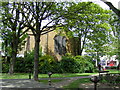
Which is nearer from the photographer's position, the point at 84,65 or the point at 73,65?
the point at 73,65

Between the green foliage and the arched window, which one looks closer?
the green foliage

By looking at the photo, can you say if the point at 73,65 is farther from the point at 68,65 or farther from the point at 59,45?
the point at 59,45

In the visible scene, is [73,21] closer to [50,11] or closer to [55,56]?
[50,11]

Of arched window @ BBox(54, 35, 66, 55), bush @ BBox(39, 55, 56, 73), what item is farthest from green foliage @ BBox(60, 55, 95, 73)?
arched window @ BBox(54, 35, 66, 55)

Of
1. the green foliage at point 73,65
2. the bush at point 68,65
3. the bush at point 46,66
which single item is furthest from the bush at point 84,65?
the bush at point 46,66

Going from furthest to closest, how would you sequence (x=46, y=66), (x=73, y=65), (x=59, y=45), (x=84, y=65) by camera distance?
(x=59, y=45) → (x=84, y=65) → (x=73, y=65) → (x=46, y=66)

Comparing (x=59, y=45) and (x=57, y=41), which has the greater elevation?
(x=57, y=41)

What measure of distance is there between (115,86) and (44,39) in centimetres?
2160

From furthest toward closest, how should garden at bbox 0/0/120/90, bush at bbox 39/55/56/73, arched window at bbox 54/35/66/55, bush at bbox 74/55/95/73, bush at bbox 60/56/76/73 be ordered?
arched window at bbox 54/35/66/55 → bush at bbox 74/55/95/73 → bush at bbox 60/56/76/73 → bush at bbox 39/55/56/73 → garden at bbox 0/0/120/90

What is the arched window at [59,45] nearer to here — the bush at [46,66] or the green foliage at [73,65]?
the green foliage at [73,65]

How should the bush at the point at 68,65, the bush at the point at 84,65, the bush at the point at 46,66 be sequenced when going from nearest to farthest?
the bush at the point at 46,66 < the bush at the point at 68,65 < the bush at the point at 84,65

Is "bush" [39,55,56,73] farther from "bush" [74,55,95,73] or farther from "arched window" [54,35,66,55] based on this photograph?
"arched window" [54,35,66,55]

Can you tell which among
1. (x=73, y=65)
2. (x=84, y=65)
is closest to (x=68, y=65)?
(x=73, y=65)

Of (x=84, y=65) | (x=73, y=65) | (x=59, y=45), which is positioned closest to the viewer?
(x=73, y=65)
